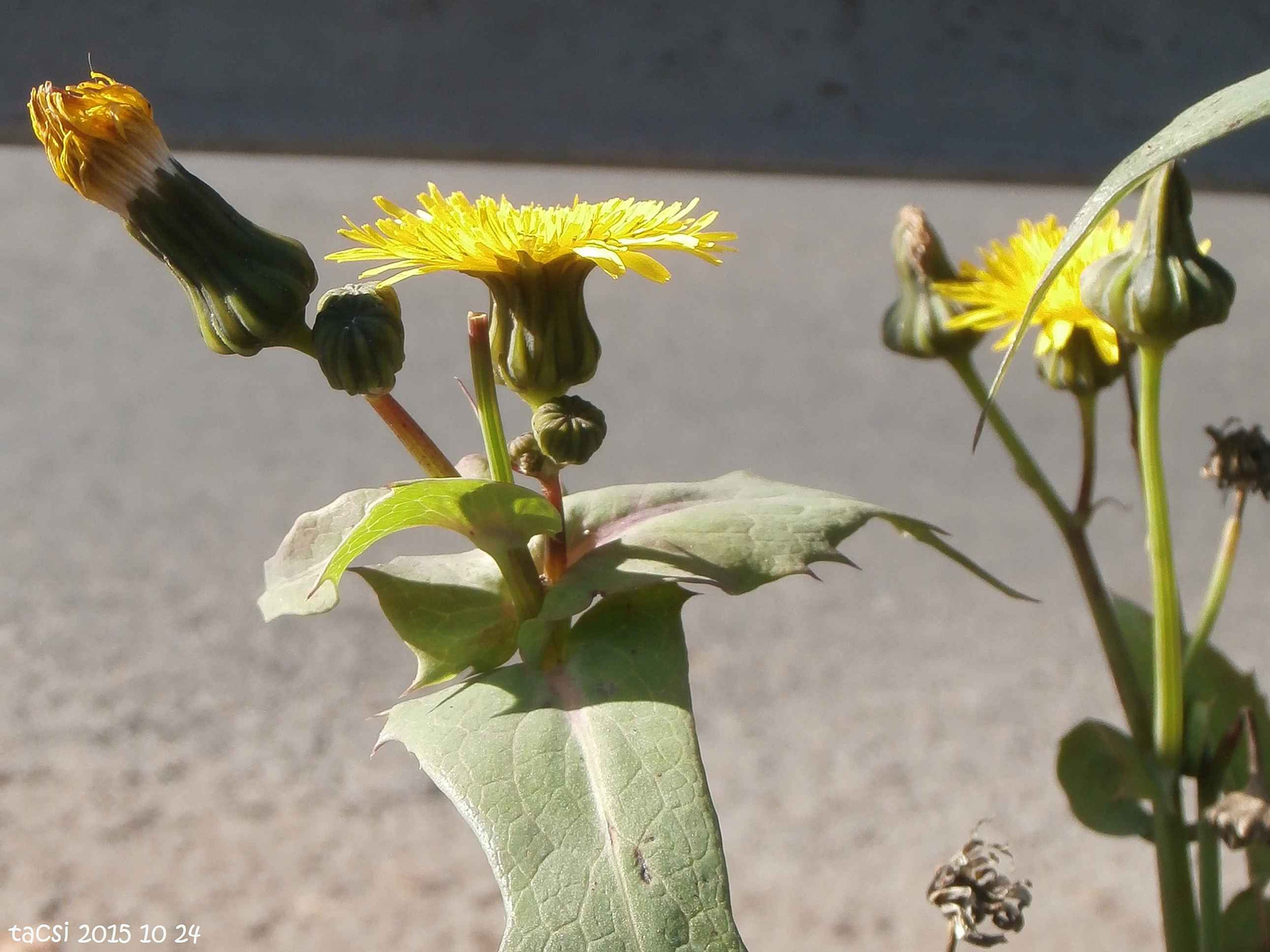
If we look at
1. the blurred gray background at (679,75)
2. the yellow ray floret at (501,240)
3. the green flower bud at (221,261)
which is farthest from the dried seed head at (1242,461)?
the blurred gray background at (679,75)

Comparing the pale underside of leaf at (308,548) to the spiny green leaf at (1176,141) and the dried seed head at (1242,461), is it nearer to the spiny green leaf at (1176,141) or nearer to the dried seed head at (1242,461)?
the spiny green leaf at (1176,141)

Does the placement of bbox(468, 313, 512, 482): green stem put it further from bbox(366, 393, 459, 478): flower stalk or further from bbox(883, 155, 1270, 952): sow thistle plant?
bbox(883, 155, 1270, 952): sow thistle plant

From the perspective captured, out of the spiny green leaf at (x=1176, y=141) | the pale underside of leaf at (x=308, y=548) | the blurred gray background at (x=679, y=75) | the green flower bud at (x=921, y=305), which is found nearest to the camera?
the spiny green leaf at (x=1176, y=141)

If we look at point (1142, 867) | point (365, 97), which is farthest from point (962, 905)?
point (365, 97)

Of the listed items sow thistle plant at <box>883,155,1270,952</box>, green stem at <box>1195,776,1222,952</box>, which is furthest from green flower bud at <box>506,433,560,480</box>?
green stem at <box>1195,776,1222,952</box>

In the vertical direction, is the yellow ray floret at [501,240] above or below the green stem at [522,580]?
above

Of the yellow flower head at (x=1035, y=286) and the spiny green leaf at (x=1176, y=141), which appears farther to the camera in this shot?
the yellow flower head at (x=1035, y=286)
